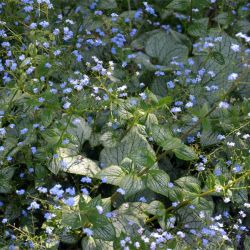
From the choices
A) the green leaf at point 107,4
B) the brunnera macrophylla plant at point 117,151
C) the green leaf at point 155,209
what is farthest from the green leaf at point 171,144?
the green leaf at point 107,4

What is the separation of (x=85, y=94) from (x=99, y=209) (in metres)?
1.06

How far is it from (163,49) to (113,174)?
5.60ft

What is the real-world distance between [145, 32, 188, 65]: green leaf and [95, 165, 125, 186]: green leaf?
1.54m

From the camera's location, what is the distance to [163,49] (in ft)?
14.6

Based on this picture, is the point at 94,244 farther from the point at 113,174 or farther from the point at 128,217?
the point at 113,174

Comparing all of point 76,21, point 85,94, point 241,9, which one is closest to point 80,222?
point 85,94

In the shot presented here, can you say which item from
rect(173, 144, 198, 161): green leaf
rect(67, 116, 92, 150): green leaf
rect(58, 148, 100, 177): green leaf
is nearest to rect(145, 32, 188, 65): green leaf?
rect(67, 116, 92, 150): green leaf

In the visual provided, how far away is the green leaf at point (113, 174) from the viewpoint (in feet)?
10.2

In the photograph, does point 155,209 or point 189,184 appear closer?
point 189,184

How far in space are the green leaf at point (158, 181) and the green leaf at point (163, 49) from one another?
1620mm

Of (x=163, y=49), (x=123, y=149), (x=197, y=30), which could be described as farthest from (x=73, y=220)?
(x=197, y=30)

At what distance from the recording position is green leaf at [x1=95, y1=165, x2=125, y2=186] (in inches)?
→ 123

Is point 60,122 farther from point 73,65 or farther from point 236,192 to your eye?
point 236,192

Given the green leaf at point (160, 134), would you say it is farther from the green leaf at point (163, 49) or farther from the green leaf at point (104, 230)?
the green leaf at point (163, 49)
